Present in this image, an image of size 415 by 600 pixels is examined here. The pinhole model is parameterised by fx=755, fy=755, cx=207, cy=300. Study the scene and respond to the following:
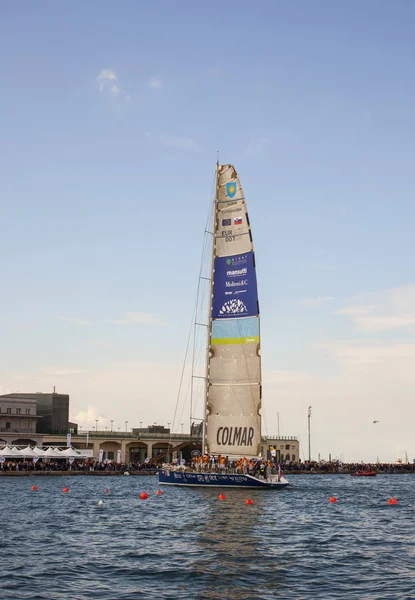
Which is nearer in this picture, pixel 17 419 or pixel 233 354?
pixel 233 354

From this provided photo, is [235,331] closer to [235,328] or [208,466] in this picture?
[235,328]

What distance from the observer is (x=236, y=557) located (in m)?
26.7

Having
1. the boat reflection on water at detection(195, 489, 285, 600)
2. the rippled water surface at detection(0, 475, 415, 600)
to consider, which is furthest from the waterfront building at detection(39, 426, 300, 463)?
the boat reflection on water at detection(195, 489, 285, 600)

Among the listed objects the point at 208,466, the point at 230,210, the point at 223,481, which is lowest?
the point at 223,481

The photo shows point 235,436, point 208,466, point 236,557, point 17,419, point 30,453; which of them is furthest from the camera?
point 17,419

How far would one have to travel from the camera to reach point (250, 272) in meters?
62.5

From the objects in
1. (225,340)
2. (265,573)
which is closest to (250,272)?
(225,340)

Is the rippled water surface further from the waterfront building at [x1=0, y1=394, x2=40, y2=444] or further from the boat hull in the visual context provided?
the waterfront building at [x1=0, y1=394, x2=40, y2=444]

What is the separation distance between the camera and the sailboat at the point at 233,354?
2384 inches

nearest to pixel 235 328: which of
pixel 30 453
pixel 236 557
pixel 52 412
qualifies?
pixel 236 557

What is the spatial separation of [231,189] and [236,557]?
42.3 metres

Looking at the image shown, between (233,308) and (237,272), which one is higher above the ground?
(237,272)

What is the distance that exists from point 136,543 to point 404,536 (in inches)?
486

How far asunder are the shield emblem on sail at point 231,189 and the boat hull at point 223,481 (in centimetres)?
2348
